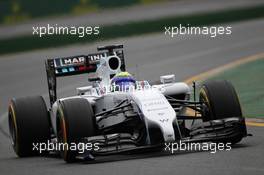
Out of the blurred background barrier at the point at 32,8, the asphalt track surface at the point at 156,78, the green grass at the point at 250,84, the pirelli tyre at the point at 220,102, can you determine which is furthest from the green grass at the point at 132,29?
the pirelli tyre at the point at 220,102

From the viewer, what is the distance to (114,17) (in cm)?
3219

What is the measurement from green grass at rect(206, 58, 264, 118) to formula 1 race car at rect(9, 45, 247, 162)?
8.43 ft

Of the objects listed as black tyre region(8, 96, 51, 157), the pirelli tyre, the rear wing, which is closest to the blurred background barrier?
the rear wing

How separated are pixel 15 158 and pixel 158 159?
9.88 ft

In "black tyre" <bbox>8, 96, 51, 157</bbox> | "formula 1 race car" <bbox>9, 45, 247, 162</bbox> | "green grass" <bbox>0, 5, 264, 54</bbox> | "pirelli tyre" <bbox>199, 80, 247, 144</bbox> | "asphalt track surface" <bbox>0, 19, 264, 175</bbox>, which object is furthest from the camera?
"green grass" <bbox>0, 5, 264, 54</bbox>

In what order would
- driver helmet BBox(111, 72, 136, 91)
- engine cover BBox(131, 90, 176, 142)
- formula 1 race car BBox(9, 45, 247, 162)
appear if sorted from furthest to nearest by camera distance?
driver helmet BBox(111, 72, 136, 91)
formula 1 race car BBox(9, 45, 247, 162)
engine cover BBox(131, 90, 176, 142)

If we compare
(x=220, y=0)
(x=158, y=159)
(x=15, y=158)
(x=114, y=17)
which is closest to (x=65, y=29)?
(x=114, y=17)

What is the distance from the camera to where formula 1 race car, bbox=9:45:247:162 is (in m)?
12.3

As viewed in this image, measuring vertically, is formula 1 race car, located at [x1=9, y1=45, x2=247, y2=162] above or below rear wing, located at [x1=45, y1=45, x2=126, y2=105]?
below

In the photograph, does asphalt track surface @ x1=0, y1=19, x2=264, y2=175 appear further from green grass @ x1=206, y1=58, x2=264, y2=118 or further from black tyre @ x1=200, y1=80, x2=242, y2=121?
green grass @ x1=206, y1=58, x2=264, y2=118

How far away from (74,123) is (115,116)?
106 centimetres

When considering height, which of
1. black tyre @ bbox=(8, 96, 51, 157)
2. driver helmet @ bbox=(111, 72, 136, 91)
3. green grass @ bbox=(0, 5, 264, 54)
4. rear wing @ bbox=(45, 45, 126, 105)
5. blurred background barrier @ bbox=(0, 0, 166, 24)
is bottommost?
black tyre @ bbox=(8, 96, 51, 157)

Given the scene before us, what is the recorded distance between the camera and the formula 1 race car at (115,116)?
12.3 m

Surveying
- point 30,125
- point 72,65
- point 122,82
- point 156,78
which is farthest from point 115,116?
point 156,78
